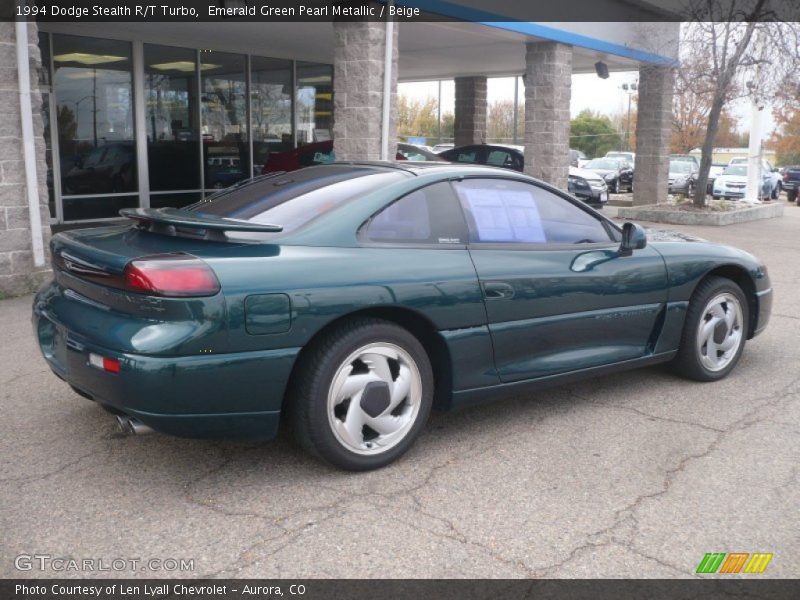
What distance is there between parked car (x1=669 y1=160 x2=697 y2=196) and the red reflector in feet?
A: 89.2

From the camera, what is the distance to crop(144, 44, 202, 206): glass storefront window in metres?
15.7

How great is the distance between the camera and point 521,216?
15.5ft

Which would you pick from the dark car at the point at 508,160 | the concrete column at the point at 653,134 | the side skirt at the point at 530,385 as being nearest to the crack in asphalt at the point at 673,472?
the side skirt at the point at 530,385

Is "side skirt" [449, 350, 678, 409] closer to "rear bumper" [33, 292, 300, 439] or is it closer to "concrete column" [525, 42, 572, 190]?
"rear bumper" [33, 292, 300, 439]

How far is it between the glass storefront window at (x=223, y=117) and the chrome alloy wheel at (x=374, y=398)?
13.9 meters

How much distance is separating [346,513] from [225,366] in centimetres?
81

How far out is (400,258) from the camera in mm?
4086

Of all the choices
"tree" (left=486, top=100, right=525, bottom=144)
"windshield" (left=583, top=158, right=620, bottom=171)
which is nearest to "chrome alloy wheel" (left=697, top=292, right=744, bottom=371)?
"windshield" (left=583, top=158, right=620, bottom=171)

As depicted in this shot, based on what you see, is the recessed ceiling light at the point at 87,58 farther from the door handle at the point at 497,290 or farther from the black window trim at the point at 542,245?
the door handle at the point at 497,290

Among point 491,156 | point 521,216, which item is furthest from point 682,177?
point 521,216

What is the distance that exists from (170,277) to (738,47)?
16.3 m

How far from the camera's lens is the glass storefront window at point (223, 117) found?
665 inches

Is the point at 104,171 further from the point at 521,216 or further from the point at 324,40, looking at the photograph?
the point at 521,216

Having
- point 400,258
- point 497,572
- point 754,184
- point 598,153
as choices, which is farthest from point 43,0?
point 598,153
